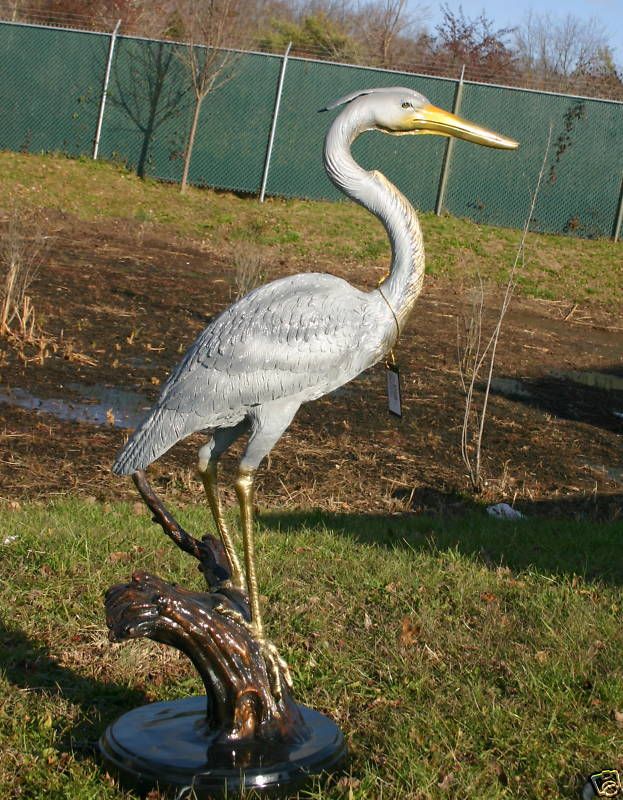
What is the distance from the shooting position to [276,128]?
1919 centimetres

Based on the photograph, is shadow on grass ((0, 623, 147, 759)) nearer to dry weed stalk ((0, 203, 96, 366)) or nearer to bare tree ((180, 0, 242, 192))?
dry weed stalk ((0, 203, 96, 366))

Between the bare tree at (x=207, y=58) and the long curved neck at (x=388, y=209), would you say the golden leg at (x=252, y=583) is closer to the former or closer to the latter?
the long curved neck at (x=388, y=209)

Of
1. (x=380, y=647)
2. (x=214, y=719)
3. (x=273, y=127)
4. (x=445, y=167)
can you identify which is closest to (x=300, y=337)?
(x=214, y=719)

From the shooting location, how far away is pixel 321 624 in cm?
515

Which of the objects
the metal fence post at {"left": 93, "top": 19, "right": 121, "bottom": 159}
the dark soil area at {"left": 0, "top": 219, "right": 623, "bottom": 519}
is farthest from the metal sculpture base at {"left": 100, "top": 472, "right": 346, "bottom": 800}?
the metal fence post at {"left": 93, "top": 19, "right": 121, "bottom": 159}

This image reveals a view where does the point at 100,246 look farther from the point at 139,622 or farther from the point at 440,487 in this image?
the point at 139,622

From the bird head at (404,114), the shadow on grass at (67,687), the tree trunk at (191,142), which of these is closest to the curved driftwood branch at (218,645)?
the shadow on grass at (67,687)

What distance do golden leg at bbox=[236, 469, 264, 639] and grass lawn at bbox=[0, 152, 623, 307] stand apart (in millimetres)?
11894

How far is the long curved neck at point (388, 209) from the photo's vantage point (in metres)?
3.73

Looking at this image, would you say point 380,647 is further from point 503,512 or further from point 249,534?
point 503,512

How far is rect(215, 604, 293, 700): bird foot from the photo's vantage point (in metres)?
3.86

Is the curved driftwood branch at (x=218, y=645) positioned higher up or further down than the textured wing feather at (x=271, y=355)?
further down

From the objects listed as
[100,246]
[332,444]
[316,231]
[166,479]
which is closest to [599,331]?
[316,231]

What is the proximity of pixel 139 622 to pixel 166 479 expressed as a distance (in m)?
3.66
